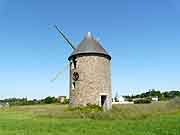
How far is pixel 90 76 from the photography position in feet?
95.4

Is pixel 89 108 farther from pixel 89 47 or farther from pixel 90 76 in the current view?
pixel 89 47

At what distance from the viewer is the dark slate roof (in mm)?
30031

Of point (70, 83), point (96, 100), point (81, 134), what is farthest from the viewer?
point (70, 83)

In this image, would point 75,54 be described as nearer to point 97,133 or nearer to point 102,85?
point 102,85

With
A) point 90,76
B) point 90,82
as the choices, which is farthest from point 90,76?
point 90,82

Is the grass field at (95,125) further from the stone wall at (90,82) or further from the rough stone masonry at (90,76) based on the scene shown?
the rough stone masonry at (90,76)

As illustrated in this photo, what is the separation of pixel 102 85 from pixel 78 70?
302cm

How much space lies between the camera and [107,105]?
30234 mm

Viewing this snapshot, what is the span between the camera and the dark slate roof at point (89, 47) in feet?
98.5

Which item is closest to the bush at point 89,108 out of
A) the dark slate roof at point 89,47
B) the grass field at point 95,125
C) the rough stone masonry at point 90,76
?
the rough stone masonry at point 90,76

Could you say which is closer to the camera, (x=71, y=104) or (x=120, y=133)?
(x=120, y=133)

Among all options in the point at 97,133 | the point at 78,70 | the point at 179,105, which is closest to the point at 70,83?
the point at 78,70

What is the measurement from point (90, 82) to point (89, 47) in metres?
3.95

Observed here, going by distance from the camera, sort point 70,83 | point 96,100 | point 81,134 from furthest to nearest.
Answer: point 70,83 → point 96,100 → point 81,134
